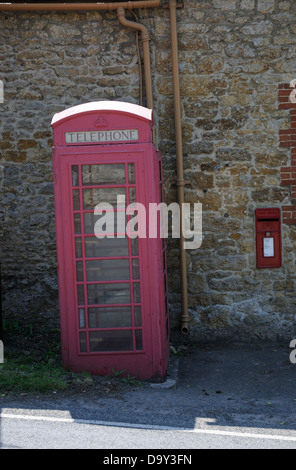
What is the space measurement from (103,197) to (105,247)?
53 centimetres

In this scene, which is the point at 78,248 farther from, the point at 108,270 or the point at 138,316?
the point at 138,316

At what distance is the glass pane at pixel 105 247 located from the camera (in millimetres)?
6684

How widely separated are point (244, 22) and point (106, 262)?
13.1ft

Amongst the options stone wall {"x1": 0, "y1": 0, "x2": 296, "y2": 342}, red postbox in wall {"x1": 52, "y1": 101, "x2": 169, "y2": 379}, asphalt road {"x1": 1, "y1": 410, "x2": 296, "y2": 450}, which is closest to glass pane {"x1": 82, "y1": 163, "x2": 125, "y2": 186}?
red postbox in wall {"x1": 52, "y1": 101, "x2": 169, "y2": 379}

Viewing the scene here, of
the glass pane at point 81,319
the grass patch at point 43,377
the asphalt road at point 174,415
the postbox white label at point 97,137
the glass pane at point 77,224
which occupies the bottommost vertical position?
the asphalt road at point 174,415

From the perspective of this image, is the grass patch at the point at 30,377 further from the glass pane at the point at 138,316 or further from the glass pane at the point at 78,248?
the glass pane at the point at 78,248

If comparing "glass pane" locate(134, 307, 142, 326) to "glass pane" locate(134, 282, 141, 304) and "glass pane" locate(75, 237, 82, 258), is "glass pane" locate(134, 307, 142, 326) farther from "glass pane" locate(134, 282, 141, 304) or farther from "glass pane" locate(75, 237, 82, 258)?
"glass pane" locate(75, 237, 82, 258)

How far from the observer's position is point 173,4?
8.32 m

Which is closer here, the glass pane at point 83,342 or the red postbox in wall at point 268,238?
the glass pane at point 83,342

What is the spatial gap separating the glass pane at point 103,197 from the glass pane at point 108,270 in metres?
0.60

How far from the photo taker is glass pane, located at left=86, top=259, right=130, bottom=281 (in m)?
6.71

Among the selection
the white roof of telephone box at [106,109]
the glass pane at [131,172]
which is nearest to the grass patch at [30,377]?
the glass pane at [131,172]
